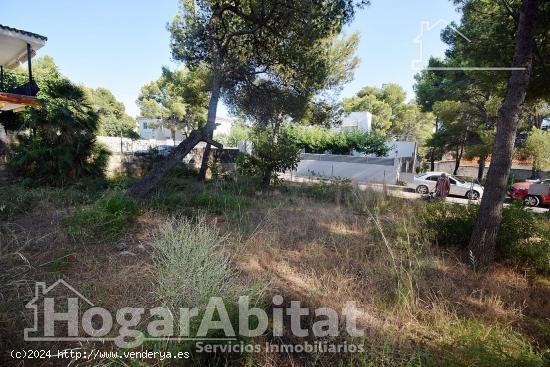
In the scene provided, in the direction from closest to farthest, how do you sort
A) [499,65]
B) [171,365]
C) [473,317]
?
[171,365] → [473,317] → [499,65]

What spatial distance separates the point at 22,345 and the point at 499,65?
937 cm

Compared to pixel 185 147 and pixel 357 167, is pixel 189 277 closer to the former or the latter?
pixel 185 147

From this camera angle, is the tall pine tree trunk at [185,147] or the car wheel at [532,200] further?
the car wheel at [532,200]

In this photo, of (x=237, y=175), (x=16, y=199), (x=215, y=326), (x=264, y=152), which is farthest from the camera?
(x=237, y=175)

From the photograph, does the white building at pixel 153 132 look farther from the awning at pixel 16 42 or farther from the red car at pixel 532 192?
the red car at pixel 532 192

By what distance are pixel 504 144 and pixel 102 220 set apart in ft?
19.6

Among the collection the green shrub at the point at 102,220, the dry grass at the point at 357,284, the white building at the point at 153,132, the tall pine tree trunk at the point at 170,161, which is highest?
the white building at the point at 153,132

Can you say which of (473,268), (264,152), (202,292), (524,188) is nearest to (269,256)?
(202,292)

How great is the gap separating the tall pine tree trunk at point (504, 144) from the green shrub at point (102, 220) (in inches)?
204

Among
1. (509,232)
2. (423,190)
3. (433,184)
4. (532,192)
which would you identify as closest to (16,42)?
(509,232)

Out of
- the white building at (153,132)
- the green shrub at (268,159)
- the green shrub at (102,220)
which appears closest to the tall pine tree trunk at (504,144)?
the green shrub at (102,220)

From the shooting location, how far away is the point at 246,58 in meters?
10.5

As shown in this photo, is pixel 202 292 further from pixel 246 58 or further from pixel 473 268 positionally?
pixel 246 58

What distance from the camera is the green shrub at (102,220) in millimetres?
4027
